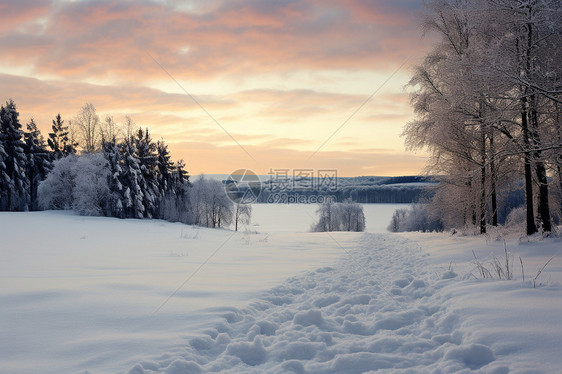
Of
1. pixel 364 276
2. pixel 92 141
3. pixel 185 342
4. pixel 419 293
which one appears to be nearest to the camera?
pixel 185 342

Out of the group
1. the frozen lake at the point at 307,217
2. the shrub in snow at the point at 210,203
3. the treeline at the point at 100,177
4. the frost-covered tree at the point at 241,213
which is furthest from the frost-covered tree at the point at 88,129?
the frozen lake at the point at 307,217

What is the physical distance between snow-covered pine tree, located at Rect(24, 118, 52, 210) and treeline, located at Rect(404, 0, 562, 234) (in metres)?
49.6

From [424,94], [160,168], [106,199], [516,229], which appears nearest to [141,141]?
[160,168]

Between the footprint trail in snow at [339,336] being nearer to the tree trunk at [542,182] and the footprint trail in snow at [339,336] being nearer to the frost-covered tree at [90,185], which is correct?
the tree trunk at [542,182]

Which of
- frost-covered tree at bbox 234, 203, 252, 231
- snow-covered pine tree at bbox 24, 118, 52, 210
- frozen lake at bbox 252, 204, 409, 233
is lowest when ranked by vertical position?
frozen lake at bbox 252, 204, 409, 233

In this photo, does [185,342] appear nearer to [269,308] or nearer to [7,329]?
[269,308]

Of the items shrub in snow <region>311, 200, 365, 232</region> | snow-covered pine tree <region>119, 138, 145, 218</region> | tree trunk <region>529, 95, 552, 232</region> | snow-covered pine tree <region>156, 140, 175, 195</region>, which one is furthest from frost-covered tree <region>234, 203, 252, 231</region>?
tree trunk <region>529, 95, 552, 232</region>

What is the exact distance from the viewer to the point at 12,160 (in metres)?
42.0

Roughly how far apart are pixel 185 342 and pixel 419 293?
3.96m

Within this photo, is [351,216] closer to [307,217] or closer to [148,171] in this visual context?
[307,217]

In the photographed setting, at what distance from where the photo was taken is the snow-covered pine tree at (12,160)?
4175 centimetres

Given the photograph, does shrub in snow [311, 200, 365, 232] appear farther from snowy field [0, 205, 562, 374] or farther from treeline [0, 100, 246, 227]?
snowy field [0, 205, 562, 374]

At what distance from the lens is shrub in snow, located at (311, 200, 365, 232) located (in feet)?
249

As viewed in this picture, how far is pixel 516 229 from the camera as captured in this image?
13.2 metres
